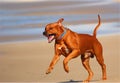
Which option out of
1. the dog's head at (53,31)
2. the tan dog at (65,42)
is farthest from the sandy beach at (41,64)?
the dog's head at (53,31)

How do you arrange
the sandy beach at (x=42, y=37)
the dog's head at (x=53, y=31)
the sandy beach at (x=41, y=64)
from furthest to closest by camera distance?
1. the sandy beach at (x=42, y=37)
2. the sandy beach at (x=41, y=64)
3. the dog's head at (x=53, y=31)

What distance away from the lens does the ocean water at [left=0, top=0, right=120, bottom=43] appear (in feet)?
34.0

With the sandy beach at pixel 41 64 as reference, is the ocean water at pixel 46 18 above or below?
above

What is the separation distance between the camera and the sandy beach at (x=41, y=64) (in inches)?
260

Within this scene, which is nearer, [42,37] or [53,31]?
[53,31]

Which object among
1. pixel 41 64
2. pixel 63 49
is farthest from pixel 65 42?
pixel 41 64

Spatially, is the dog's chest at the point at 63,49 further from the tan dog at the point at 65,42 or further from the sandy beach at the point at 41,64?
the sandy beach at the point at 41,64

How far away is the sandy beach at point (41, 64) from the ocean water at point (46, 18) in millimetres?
859

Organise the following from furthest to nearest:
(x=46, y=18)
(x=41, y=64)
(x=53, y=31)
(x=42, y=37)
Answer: (x=46, y=18), (x=42, y=37), (x=41, y=64), (x=53, y=31)

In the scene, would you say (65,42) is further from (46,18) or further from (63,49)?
(46,18)

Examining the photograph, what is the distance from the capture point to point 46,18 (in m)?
12.0

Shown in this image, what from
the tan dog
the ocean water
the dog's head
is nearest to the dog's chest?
the tan dog

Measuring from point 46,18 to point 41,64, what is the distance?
4.41 meters

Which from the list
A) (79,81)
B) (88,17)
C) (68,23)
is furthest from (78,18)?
(79,81)
